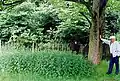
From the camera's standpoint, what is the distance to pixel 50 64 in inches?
452

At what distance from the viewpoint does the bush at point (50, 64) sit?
37.6ft

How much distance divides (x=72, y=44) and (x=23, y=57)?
899 cm

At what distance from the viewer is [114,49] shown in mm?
11906

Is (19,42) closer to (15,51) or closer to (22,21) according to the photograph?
(22,21)

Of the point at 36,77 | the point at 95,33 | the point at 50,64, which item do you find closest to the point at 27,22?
the point at 95,33

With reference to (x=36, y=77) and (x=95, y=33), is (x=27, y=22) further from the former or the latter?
(x=36, y=77)

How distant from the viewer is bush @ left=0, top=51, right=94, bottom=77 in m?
11.4

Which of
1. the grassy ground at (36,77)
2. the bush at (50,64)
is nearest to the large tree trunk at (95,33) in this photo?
the bush at (50,64)

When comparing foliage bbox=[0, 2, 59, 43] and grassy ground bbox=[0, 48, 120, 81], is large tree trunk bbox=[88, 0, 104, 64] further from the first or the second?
foliage bbox=[0, 2, 59, 43]

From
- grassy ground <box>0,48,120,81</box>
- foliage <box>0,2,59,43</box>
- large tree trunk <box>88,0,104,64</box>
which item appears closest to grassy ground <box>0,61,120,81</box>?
grassy ground <box>0,48,120,81</box>

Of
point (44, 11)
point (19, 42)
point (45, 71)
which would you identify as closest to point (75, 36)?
point (44, 11)

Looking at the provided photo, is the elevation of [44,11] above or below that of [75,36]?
above

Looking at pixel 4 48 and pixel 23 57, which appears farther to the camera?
pixel 4 48

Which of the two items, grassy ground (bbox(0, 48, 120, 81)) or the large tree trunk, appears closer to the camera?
grassy ground (bbox(0, 48, 120, 81))
